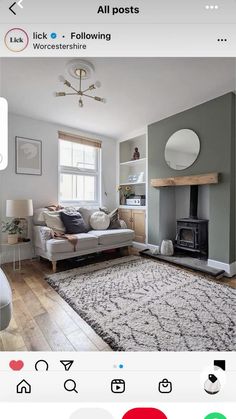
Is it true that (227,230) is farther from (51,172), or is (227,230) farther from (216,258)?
(51,172)

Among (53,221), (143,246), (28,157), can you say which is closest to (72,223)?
(53,221)

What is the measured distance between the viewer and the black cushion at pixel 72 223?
2400 mm

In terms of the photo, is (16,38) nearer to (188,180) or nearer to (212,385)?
(212,385)

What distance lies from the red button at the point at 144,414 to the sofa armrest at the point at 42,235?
1931mm

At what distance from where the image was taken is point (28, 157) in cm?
224

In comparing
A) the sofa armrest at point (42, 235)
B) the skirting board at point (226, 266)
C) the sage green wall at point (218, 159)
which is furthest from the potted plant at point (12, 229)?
the skirting board at point (226, 266)

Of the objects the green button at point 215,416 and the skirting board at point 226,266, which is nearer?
the green button at point 215,416

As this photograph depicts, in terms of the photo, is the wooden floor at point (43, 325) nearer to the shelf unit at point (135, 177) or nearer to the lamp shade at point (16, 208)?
the lamp shade at point (16, 208)

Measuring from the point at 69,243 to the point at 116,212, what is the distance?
1033 mm

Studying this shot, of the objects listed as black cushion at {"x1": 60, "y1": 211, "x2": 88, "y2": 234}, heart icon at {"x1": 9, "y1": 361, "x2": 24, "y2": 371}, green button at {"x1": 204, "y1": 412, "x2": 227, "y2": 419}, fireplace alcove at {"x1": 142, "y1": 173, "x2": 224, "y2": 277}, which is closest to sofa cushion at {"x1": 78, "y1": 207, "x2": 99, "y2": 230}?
black cushion at {"x1": 60, "y1": 211, "x2": 88, "y2": 234}

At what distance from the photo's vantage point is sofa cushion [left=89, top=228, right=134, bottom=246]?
2.39 meters

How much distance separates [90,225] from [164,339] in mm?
1991

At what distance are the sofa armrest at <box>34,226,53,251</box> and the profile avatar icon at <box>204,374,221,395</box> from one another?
1.97 meters

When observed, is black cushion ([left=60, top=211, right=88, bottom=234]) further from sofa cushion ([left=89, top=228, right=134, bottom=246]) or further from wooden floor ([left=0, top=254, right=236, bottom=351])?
wooden floor ([left=0, top=254, right=236, bottom=351])
